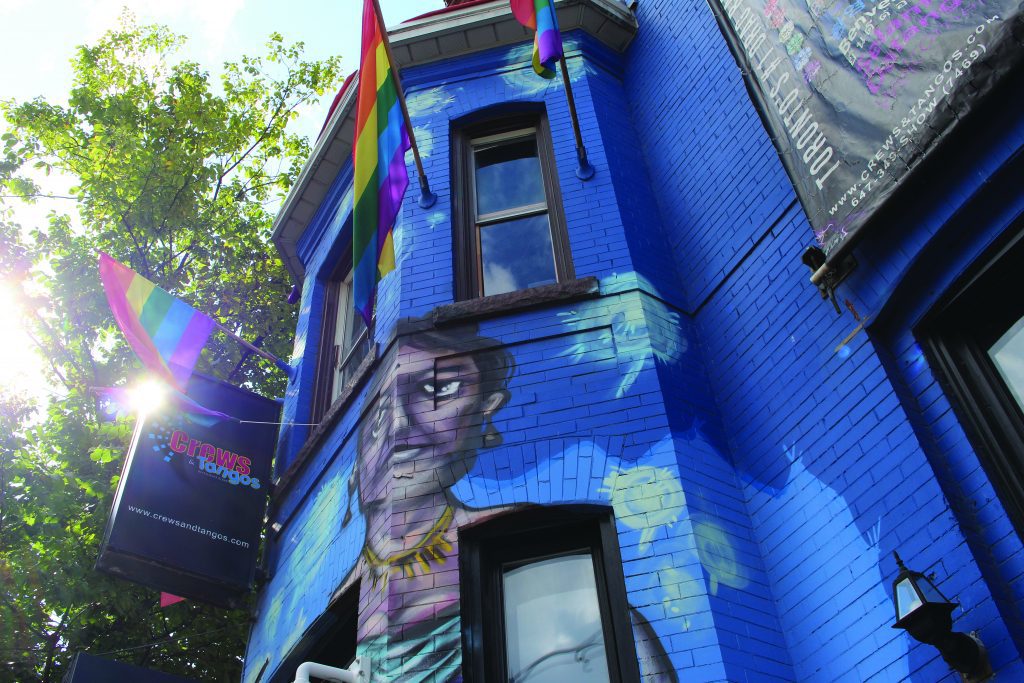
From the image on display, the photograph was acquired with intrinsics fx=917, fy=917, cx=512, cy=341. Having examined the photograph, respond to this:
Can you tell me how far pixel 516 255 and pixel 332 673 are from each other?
358 cm

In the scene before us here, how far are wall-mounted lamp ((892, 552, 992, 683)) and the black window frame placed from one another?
4895 mm

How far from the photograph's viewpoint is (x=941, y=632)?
3818mm

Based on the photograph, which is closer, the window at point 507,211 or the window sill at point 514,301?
the window sill at point 514,301

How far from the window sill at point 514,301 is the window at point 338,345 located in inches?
62.4

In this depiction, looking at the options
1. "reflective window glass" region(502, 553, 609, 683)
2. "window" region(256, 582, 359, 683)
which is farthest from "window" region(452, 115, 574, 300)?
"window" region(256, 582, 359, 683)

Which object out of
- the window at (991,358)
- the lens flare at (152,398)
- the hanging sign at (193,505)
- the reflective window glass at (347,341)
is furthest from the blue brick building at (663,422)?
the lens flare at (152,398)

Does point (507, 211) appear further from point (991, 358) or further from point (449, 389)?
point (991, 358)

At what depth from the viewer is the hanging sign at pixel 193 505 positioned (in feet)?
23.4

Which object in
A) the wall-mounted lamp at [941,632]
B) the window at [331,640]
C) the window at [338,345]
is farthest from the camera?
the window at [338,345]

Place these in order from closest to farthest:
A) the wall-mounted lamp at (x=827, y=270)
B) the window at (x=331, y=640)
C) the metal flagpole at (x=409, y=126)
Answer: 1. the wall-mounted lamp at (x=827, y=270)
2. the window at (x=331, y=640)
3. the metal flagpole at (x=409, y=126)

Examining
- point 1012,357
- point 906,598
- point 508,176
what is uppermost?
point 508,176

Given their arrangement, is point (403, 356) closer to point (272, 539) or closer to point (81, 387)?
point (272, 539)

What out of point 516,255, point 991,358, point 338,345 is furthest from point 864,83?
point 338,345

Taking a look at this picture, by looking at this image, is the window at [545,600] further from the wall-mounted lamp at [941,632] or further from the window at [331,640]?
the wall-mounted lamp at [941,632]
